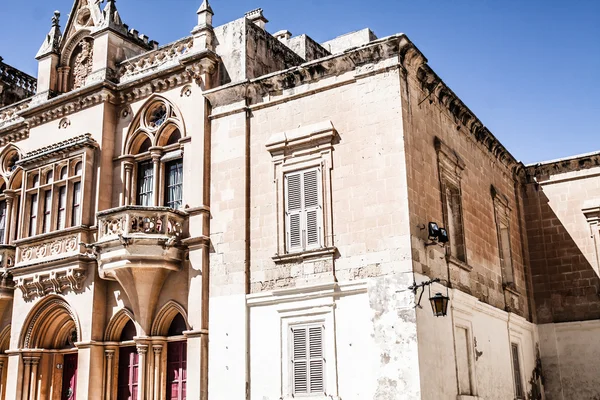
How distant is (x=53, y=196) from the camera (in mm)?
19172

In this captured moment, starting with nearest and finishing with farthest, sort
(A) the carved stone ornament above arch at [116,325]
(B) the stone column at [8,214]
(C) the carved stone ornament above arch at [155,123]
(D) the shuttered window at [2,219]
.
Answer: (A) the carved stone ornament above arch at [116,325] < (C) the carved stone ornament above arch at [155,123] < (B) the stone column at [8,214] < (D) the shuttered window at [2,219]

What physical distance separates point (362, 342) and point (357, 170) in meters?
3.44

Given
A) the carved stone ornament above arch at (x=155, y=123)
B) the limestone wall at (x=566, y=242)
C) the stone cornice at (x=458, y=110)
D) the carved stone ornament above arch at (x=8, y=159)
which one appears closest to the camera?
the stone cornice at (x=458, y=110)

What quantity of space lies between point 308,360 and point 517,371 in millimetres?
7096

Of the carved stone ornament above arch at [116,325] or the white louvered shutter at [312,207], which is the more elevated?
the white louvered shutter at [312,207]

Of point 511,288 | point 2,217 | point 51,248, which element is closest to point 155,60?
point 51,248

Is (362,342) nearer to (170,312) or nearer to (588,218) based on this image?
(170,312)

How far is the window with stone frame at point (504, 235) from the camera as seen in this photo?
776 inches

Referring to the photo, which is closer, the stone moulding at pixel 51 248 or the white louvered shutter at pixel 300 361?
the white louvered shutter at pixel 300 361

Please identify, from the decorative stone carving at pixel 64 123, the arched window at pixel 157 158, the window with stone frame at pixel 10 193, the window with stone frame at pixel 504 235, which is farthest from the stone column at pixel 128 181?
the window with stone frame at pixel 504 235

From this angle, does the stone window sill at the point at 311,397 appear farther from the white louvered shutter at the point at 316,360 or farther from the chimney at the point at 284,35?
the chimney at the point at 284,35

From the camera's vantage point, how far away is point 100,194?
1808 centimetres

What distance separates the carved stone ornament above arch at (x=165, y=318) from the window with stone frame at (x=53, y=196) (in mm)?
3591

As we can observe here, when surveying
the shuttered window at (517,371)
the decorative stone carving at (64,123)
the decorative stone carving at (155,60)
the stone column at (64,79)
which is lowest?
the shuttered window at (517,371)
